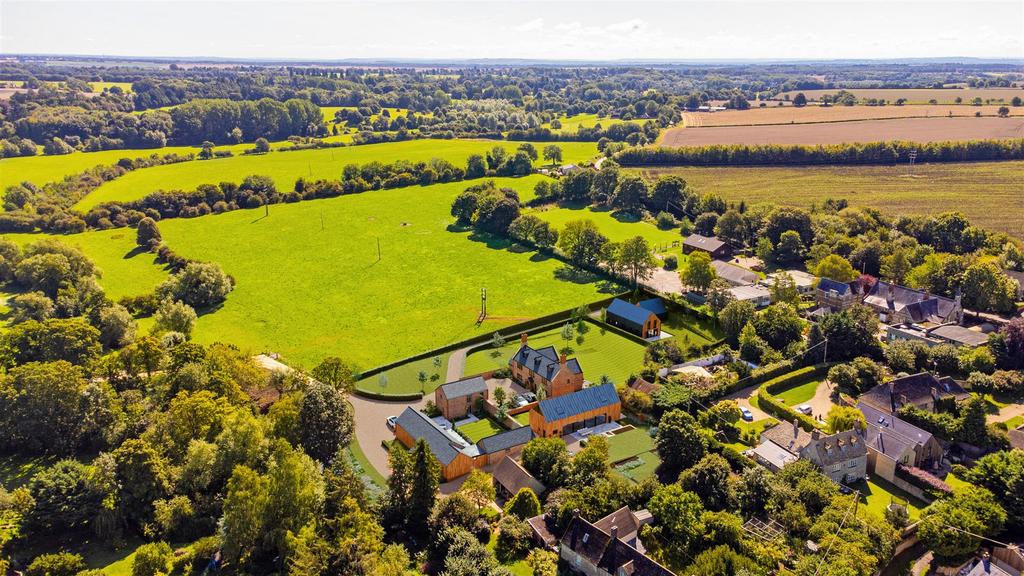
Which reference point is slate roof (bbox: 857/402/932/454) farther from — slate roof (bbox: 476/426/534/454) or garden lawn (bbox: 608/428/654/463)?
slate roof (bbox: 476/426/534/454)

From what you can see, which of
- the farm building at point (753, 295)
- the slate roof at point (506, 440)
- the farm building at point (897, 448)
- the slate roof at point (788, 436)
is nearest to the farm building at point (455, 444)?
the slate roof at point (506, 440)

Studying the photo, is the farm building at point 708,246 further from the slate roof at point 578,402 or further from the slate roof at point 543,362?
the slate roof at point 578,402

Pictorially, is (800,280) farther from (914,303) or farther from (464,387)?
(464,387)

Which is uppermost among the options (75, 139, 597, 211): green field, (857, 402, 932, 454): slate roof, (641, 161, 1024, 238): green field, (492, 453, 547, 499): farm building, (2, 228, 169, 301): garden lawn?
(641, 161, 1024, 238): green field

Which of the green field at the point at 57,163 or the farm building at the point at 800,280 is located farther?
the green field at the point at 57,163

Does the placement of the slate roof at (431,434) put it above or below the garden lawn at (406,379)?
above

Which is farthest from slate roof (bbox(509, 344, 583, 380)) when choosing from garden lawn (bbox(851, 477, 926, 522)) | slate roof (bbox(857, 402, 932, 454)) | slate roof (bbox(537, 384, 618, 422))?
garden lawn (bbox(851, 477, 926, 522))

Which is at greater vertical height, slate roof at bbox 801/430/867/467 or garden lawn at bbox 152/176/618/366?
slate roof at bbox 801/430/867/467
